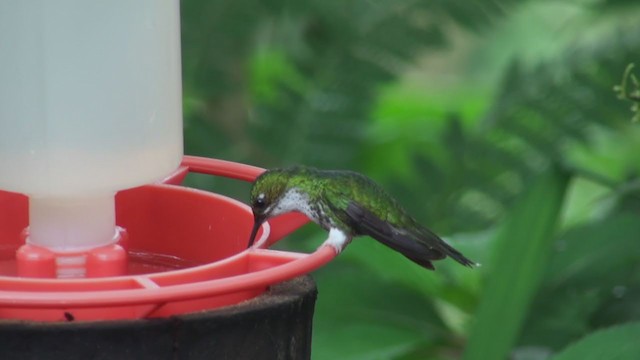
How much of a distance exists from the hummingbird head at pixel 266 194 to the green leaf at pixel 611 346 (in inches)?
21.1

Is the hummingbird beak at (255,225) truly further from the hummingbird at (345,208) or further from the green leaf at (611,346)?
the green leaf at (611,346)

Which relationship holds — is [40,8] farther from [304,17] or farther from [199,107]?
[199,107]

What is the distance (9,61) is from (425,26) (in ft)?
6.68

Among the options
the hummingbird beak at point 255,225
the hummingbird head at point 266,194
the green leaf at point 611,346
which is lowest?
the green leaf at point 611,346

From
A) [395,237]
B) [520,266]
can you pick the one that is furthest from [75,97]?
[520,266]

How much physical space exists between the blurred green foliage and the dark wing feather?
0.55 metres

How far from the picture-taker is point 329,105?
3.59 meters

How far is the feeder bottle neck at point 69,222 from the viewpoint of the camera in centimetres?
181

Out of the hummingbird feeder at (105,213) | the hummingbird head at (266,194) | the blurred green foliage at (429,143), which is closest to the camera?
the hummingbird feeder at (105,213)

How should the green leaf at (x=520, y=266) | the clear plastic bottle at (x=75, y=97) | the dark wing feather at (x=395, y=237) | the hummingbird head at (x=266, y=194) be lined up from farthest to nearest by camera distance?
the green leaf at (x=520, y=266) < the dark wing feather at (x=395, y=237) < the hummingbird head at (x=266, y=194) < the clear plastic bottle at (x=75, y=97)

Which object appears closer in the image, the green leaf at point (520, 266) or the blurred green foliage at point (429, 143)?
the green leaf at point (520, 266)

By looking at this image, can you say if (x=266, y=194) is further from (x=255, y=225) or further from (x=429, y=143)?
(x=429, y=143)

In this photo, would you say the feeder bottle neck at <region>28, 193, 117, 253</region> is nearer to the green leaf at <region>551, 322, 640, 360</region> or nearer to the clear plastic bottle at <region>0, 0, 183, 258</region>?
the clear plastic bottle at <region>0, 0, 183, 258</region>

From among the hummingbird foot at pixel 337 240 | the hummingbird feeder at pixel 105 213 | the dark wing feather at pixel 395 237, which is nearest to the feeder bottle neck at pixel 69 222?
the hummingbird feeder at pixel 105 213
